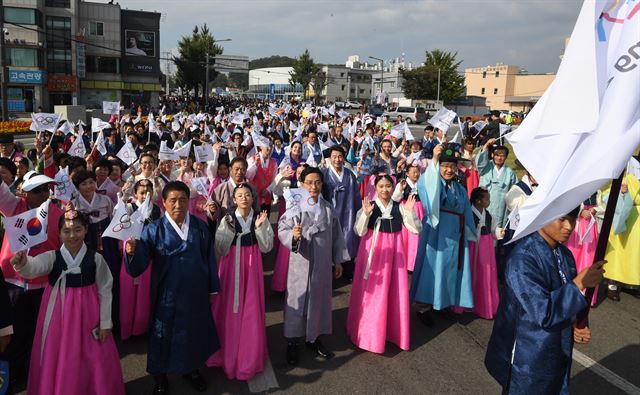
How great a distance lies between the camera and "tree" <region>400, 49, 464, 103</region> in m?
50.8

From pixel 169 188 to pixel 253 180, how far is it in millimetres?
3593

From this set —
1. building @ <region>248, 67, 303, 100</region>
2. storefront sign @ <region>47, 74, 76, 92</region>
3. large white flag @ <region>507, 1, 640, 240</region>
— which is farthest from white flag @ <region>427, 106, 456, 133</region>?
building @ <region>248, 67, 303, 100</region>

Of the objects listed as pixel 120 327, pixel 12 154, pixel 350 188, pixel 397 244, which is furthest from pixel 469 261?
pixel 12 154

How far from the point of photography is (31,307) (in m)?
3.76

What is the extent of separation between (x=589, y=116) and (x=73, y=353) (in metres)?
3.44

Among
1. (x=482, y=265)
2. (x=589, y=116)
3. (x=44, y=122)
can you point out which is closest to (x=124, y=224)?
(x=589, y=116)

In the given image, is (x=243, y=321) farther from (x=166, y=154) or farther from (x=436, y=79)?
(x=436, y=79)

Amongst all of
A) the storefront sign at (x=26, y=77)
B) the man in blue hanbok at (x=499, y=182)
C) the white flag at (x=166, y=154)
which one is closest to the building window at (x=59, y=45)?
the storefront sign at (x=26, y=77)

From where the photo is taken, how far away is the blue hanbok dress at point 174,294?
3457 mm

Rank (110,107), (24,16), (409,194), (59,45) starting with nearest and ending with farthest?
1. (409,194)
2. (110,107)
3. (24,16)
4. (59,45)

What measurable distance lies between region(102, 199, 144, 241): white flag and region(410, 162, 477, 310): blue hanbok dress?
115 inches

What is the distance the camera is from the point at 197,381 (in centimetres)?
371

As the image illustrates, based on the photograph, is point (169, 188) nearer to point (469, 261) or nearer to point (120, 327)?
point (120, 327)

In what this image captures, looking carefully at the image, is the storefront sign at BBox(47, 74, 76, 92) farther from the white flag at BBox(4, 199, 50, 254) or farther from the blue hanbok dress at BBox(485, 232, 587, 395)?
the blue hanbok dress at BBox(485, 232, 587, 395)
